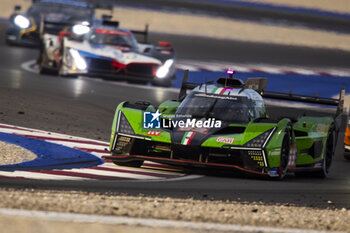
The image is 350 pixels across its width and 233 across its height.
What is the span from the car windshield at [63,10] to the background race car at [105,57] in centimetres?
539

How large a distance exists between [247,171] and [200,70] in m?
13.1

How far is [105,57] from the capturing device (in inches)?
729

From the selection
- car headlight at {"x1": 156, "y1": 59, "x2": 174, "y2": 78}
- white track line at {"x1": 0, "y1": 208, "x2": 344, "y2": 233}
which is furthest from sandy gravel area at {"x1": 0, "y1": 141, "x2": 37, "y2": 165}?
car headlight at {"x1": 156, "y1": 59, "x2": 174, "y2": 78}

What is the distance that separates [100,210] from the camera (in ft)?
22.8

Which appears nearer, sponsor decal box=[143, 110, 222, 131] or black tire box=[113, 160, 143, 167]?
sponsor decal box=[143, 110, 222, 131]

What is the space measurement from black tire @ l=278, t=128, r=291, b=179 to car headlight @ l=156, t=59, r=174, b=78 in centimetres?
871

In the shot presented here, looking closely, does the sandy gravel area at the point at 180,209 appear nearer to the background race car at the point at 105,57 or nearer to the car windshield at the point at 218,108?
the car windshield at the point at 218,108

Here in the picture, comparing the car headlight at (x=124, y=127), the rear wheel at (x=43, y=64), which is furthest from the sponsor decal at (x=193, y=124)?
the rear wheel at (x=43, y=64)

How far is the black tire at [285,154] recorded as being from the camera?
33.9 feet

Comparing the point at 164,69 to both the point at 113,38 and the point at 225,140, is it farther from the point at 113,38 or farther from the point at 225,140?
the point at 225,140

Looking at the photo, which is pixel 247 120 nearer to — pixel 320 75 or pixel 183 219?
pixel 183 219

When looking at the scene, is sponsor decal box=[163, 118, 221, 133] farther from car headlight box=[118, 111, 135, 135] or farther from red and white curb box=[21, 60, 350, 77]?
red and white curb box=[21, 60, 350, 77]

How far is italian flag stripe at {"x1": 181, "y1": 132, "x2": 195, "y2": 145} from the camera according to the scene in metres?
10.1

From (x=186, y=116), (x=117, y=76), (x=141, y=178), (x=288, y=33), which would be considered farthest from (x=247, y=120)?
(x=288, y=33)
